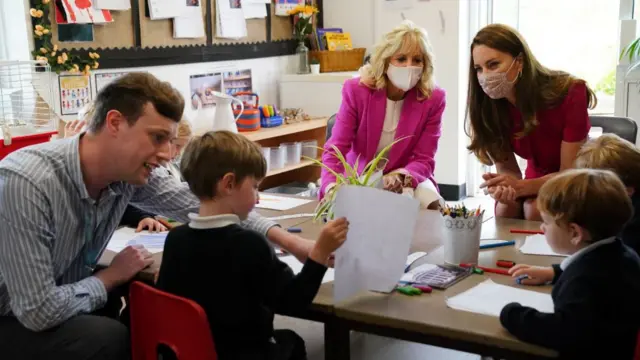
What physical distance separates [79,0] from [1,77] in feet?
1.88

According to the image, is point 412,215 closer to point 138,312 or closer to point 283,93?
point 138,312

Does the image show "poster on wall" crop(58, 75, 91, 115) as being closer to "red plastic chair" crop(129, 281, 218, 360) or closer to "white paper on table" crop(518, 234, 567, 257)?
"red plastic chair" crop(129, 281, 218, 360)

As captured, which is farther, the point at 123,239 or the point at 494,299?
the point at 123,239

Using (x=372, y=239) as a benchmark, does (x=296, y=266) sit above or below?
below

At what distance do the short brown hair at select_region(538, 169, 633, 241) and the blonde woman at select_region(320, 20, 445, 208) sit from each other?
1.53m

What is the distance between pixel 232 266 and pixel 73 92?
2.25m

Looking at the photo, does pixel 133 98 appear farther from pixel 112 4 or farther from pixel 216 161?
pixel 112 4

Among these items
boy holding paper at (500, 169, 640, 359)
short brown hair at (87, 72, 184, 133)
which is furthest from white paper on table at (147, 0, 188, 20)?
boy holding paper at (500, 169, 640, 359)

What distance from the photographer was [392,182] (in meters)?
2.89

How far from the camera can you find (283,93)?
16.6 feet

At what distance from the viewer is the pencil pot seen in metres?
1.83

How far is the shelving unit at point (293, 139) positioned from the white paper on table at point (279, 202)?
152 centimetres

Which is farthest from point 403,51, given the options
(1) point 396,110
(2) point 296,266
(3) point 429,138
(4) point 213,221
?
(4) point 213,221

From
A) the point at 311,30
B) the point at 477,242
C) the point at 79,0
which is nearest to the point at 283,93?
the point at 311,30
